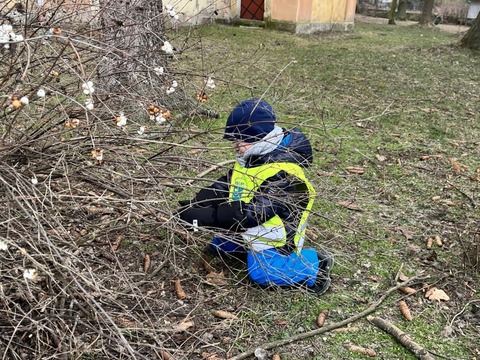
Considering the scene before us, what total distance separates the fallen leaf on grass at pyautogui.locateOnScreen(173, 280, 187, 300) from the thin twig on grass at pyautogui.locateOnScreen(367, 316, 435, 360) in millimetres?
1118

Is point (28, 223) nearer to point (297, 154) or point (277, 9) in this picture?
point (297, 154)

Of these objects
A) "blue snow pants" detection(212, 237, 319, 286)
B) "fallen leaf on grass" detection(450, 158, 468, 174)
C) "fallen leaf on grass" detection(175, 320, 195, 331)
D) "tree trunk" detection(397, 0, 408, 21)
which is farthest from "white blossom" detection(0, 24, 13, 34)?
"tree trunk" detection(397, 0, 408, 21)

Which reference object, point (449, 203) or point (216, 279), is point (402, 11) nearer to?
point (449, 203)

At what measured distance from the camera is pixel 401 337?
2.83m

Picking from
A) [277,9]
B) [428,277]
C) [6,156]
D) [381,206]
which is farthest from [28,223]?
[277,9]

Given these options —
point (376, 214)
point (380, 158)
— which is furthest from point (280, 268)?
point (380, 158)

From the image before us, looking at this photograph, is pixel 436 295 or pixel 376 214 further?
pixel 376 214

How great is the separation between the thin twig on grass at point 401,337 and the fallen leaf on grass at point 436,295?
43 cm

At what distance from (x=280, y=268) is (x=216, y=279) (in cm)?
44

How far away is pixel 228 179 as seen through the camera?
3.13 m

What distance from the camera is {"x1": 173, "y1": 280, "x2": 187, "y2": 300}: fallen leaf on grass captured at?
10.0 ft

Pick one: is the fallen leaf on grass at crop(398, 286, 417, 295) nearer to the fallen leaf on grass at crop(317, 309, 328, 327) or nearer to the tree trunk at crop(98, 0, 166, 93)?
the fallen leaf on grass at crop(317, 309, 328, 327)

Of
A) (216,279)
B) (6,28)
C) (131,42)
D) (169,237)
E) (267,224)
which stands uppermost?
(6,28)

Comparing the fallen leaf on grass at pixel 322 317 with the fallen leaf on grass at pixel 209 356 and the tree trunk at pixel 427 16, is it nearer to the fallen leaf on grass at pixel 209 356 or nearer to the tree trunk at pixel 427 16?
the fallen leaf on grass at pixel 209 356
